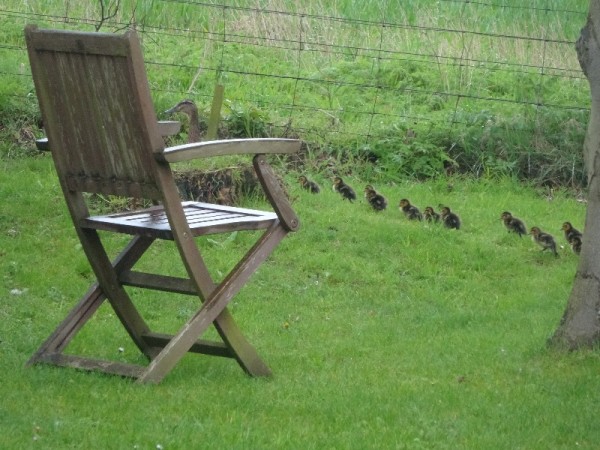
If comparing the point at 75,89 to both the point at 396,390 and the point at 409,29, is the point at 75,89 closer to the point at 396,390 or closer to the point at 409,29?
the point at 396,390

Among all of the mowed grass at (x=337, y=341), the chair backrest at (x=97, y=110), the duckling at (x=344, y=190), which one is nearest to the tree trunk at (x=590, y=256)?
the mowed grass at (x=337, y=341)

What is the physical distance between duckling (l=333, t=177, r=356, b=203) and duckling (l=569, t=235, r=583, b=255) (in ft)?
7.28

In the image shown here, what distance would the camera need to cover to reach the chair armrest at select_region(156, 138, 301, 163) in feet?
18.9

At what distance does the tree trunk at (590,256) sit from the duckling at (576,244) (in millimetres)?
3480

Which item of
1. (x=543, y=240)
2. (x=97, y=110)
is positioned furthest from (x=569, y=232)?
(x=97, y=110)

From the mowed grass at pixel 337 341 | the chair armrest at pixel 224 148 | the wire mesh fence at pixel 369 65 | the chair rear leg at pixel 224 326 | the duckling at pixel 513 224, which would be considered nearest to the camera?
the mowed grass at pixel 337 341

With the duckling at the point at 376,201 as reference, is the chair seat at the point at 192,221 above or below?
above

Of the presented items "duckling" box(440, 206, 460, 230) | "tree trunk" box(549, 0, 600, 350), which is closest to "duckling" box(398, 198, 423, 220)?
"duckling" box(440, 206, 460, 230)

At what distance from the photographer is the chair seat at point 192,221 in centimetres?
609

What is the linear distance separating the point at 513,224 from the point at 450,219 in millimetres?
581

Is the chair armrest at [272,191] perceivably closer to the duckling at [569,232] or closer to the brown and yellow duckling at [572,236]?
the brown and yellow duckling at [572,236]

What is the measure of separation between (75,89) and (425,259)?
452 cm

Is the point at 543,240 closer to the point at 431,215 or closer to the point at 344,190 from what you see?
the point at 431,215

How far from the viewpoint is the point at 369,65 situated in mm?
15125
